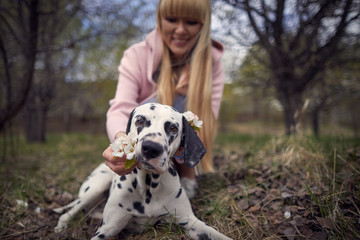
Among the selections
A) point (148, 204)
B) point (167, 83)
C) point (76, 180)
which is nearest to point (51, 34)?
point (76, 180)

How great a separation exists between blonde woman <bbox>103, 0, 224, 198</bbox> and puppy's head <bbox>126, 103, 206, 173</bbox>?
692mm

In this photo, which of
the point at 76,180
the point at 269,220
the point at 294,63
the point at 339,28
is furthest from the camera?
the point at 294,63

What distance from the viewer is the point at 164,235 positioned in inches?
→ 76.3

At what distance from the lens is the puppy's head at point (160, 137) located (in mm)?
1555

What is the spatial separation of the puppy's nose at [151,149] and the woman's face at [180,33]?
A: 1620 mm

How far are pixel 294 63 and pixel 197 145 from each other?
306 cm

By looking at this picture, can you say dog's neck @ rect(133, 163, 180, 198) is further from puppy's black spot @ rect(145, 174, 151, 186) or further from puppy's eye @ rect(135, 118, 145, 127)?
puppy's eye @ rect(135, 118, 145, 127)

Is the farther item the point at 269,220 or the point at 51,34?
the point at 51,34

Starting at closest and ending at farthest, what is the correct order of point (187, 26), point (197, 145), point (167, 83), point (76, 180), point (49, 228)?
point (197, 145), point (49, 228), point (187, 26), point (167, 83), point (76, 180)

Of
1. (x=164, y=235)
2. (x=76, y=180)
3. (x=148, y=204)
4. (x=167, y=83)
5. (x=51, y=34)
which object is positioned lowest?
(x=76, y=180)

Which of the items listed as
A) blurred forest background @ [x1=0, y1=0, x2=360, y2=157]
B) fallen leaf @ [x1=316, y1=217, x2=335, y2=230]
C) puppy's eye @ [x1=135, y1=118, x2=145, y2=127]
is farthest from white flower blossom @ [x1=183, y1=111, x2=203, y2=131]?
blurred forest background @ [x1=0, y1=0, x2=360, y2=157]

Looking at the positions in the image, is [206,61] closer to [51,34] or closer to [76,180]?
[76,180]

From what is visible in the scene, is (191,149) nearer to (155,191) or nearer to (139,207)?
(155,191)

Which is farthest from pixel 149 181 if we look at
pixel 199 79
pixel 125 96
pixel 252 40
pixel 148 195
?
pixel 252 40
